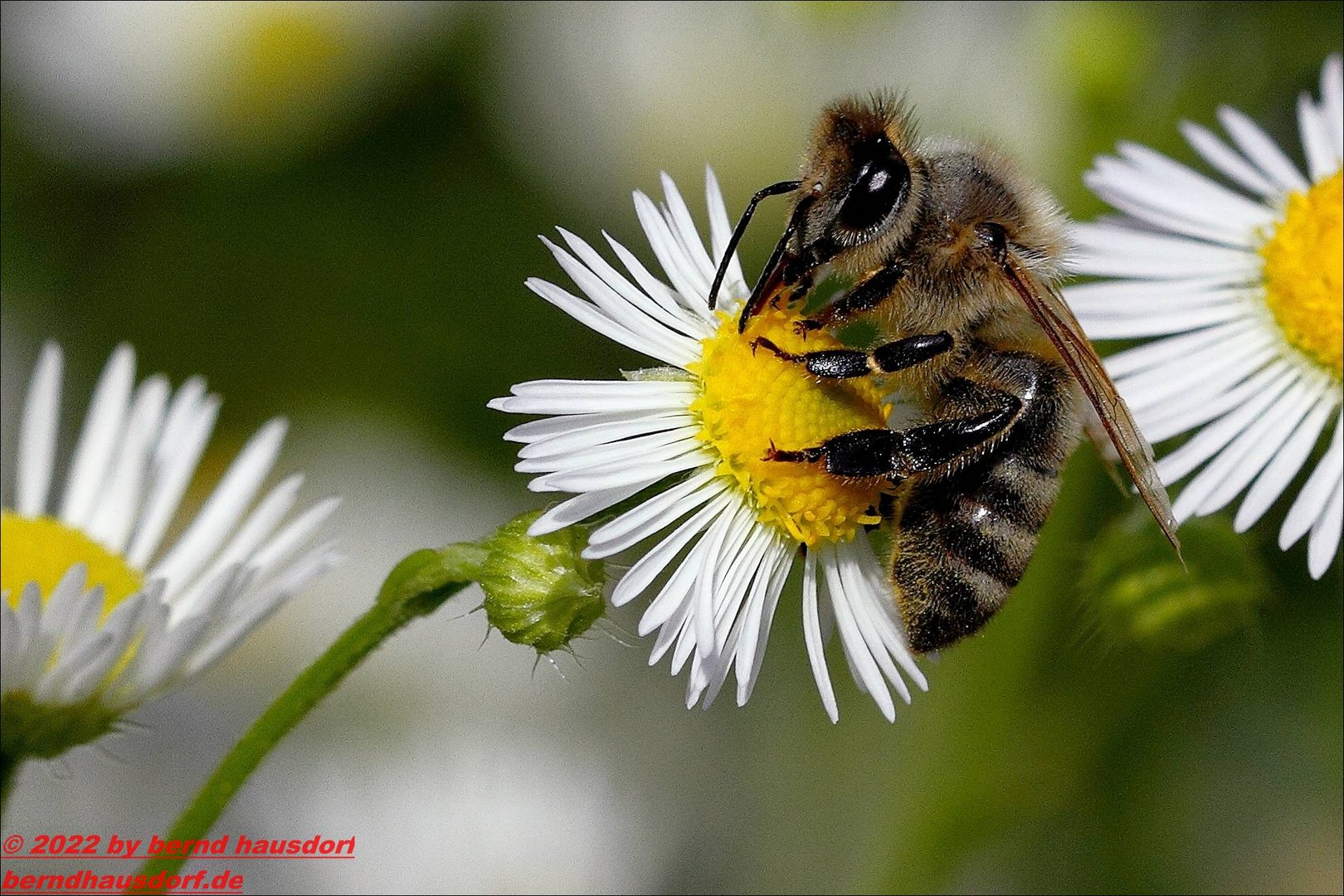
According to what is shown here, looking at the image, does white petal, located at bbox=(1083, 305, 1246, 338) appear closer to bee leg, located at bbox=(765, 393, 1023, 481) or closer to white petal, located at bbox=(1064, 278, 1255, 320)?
white petal, located at bbox=(1064, 278, 1255, 320)

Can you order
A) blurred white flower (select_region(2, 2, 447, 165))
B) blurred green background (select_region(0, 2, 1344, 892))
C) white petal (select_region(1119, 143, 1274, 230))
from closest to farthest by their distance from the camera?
white petal (select_region(1119, 143, 1274, 230)), blurred green background (select_region(0, 2, 1344, 892)), blurred white flower (select_region(2, 2, 447, 165))

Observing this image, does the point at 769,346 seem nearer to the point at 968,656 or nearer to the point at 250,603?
the point at 250,603

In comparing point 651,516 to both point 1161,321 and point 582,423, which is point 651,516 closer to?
A: point 582,423

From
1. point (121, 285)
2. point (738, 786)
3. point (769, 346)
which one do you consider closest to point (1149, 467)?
point (769, 346)

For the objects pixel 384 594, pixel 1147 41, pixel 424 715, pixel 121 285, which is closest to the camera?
pixel 384 594

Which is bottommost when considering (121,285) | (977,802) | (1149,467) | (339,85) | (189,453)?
(977,802)

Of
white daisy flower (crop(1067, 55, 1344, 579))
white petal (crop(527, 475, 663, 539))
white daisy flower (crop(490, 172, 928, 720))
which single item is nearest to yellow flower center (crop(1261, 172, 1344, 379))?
white daisy flower (crop(1067, 55, 1344, 579))
